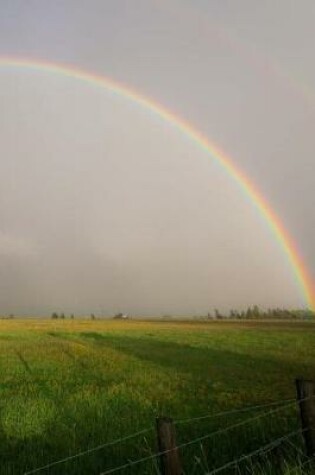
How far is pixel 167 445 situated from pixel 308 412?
230 centimetres

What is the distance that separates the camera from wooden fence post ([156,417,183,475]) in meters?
5.34

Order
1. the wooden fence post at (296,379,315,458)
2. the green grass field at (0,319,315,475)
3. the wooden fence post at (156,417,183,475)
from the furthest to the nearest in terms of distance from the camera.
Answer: the green grass field at (0,319,315,475)
the wooden fence post at (296,379,315,458)
the wooden fence post at (156,417,183,475)

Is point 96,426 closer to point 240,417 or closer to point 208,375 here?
point 240,417

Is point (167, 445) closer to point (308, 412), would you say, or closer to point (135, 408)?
point (308, 412)

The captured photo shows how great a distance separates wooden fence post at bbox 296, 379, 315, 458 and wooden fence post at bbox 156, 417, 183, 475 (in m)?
2.12

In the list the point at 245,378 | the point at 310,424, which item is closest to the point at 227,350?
the point at 245,378

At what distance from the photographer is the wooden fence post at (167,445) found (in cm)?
534

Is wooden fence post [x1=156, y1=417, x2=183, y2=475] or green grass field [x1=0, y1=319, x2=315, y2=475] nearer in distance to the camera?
wooden fence post [x1=156, y1=417, x2=183, y2=475]

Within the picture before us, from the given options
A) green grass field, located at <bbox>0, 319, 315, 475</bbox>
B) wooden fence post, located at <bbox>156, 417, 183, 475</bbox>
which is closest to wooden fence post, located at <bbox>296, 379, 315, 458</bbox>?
green grass field, located at <bbox>0, 319, 315, 475</bbox>

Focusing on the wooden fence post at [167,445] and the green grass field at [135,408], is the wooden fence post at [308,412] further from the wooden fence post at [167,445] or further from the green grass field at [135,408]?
the wooden fence post at [167,445]

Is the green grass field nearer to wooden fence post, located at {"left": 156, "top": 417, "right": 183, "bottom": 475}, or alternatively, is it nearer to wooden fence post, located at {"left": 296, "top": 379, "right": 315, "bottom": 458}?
wooden fence post, located at {"left": 296, "top": 379, "right": 315, "bottom": 458}

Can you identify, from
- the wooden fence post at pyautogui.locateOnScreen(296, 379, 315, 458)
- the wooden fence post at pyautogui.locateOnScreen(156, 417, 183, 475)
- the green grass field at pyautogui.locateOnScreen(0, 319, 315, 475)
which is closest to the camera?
the wooden fence post at pyautogui.locateOnScreen(156, 417, 183, 475)

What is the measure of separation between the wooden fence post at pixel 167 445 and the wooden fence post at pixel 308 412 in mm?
2120

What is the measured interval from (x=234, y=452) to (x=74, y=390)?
798cm
